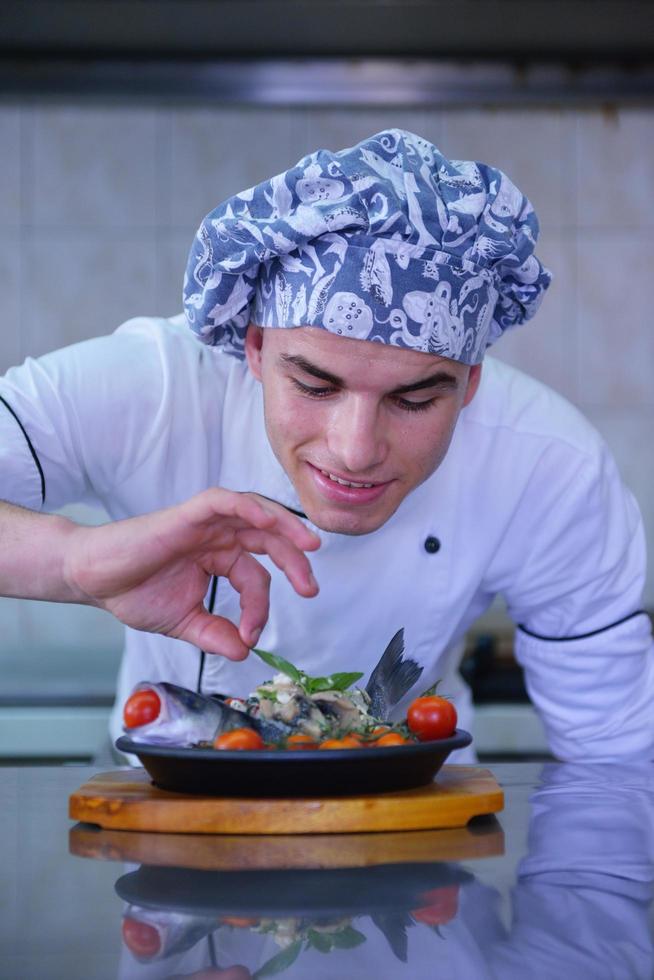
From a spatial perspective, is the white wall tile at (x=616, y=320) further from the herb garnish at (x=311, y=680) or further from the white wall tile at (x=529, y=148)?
the herb garnish at (x=311, y=680)

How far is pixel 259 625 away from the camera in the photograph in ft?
3.56

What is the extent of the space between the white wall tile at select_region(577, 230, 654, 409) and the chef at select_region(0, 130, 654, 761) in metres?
1.14

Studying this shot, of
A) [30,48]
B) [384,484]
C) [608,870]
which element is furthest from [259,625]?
[30,48]

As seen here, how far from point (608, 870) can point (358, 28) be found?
183 cm

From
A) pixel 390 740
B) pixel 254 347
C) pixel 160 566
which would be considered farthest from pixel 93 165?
pixel 390 740

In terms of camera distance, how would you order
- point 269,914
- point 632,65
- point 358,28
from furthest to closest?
1. point 632,65
2. point 358,28
3. point 269,914

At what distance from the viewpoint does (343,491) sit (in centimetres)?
118

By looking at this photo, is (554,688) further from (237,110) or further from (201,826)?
(237,110)

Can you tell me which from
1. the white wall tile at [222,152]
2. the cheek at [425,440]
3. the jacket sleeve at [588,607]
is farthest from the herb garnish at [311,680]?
the white wall tile at [222,152]

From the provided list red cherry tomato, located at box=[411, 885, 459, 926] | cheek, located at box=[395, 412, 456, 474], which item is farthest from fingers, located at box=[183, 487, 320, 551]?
red cherry tomato, located at box=[411, 885, 459, 926]

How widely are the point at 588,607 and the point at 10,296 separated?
5.23ft

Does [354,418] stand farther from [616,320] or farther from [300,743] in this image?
[616,320]

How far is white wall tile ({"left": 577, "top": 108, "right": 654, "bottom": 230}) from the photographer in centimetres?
261

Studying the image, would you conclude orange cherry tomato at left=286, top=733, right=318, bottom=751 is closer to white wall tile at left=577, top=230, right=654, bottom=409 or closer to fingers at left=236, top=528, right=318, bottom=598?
fingers at left=236, top=528, right=318, bottom=598
